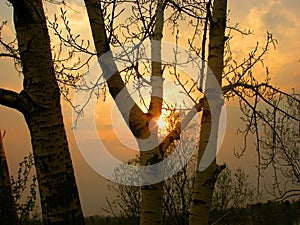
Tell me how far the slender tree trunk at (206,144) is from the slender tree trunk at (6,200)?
139cm

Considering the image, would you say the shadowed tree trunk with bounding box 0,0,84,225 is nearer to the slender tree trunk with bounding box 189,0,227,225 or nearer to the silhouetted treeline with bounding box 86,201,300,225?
→ the slender tree trunk with bounding box 189,0,227,225

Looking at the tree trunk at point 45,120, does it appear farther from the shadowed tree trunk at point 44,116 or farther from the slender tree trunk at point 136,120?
the slender tree trunk at point 136,120

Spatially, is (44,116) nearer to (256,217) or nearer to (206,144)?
(206,144)

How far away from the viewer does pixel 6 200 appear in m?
2.32

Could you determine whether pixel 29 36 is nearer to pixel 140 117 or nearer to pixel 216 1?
pixel 140 117

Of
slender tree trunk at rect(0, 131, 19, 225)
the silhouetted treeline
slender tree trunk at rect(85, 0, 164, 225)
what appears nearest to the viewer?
slender tree trunk at rect(0, 131, 19, 225)

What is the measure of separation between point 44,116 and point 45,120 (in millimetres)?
24

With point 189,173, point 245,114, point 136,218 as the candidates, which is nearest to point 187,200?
point 189,173

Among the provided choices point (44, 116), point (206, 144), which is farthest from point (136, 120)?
point (44, 116)

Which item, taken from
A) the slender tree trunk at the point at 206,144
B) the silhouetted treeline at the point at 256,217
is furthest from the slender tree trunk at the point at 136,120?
the silhouetted treeline at the point at 256,217

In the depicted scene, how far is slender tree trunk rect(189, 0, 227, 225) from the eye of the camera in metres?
3.13

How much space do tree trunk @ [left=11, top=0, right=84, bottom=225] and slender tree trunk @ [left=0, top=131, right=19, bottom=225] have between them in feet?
0.98

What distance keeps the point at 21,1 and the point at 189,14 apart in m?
2.53

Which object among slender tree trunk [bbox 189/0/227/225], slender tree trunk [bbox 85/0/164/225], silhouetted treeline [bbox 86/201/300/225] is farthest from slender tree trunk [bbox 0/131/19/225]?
silhouetted treeline [bbox 86/201/300/225]
